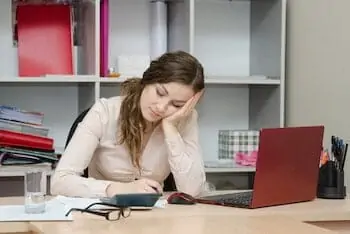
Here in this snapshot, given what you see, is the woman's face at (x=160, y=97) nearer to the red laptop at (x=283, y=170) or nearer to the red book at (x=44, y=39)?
the red laptop at (x=283, y=170)

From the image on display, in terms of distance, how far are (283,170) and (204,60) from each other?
1.52 meters

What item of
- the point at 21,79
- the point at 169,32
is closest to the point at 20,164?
the point at 21,79

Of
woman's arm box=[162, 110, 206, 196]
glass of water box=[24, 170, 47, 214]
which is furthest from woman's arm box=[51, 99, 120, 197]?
woman's arm box=[162, 110, 206, 196]

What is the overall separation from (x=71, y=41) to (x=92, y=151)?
1.04 meters

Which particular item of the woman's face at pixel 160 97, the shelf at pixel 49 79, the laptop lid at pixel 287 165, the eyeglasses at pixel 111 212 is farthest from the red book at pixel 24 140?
the laptop lid at pixel 287 165

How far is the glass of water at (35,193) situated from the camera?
1.77 metres

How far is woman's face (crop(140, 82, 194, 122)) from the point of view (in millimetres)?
2195

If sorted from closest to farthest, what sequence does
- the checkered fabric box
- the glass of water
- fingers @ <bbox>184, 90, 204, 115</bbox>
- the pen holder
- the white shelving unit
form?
the glass of water
the pen holder
fingers @ <bbox>184, 90, 204, 115</bbox>
the white shelving unit
the checkered fabric box

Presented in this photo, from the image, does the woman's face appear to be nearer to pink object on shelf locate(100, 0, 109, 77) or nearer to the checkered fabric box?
pink object on shelf locate(100, 0, 109, 77)

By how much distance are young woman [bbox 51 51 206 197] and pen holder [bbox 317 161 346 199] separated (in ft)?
1.36

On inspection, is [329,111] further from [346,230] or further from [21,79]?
[21,79]

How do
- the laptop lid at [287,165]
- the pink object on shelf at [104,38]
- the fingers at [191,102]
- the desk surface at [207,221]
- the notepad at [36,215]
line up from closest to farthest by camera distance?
the desk surface at [207,221]
the notepad at [36,215]
the laptop lid at [287,165]
the fingers at [191,102]
the pink object on shelf at [104,38]

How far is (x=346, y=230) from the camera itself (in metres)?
1.95

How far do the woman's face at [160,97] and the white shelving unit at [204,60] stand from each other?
31.0 inches
